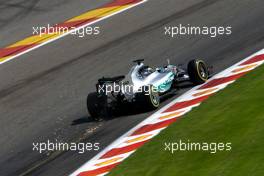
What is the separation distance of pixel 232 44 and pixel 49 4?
9.88 meters

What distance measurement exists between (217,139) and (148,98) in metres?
3.50

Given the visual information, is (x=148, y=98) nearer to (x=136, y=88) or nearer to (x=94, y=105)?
(x=136, y=88)

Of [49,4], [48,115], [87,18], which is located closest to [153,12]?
[87,18]

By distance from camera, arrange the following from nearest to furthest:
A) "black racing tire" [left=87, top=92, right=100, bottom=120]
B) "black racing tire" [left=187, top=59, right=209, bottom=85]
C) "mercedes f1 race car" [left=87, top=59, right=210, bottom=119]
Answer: "mercedes f1 race car" [left=87, top=59, right=210, bottom=119]
"black racing tire" [left=87, top=92, right=100, bottom=120]
"black racing tire" [left=187, top=59, right=209, bottom=85]

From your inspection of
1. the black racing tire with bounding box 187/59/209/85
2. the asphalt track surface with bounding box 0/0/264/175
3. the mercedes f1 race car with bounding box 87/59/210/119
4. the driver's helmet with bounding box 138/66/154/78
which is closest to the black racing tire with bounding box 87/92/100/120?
the mercedes f1 race car with bounding box 87/59/210/119

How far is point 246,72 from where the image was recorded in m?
19.0

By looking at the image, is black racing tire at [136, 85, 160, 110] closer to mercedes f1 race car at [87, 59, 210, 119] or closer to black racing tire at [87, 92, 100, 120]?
mercedes f1 race car at [87, 59, 210, 119]

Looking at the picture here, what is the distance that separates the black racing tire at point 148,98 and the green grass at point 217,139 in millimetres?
1180

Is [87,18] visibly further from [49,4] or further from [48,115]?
[48,115]

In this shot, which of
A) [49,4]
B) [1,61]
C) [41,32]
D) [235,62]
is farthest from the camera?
[49,4]

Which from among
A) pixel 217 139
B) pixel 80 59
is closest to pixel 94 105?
pixel 217 139

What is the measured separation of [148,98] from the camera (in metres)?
17.5

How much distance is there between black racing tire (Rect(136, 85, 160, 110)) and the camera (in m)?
17.5

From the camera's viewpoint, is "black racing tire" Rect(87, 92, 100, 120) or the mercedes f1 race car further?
"black racing tire" Rect(87, 92, 100, 120)
